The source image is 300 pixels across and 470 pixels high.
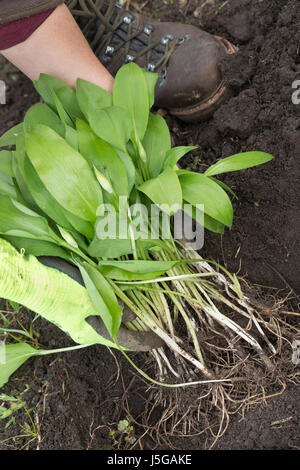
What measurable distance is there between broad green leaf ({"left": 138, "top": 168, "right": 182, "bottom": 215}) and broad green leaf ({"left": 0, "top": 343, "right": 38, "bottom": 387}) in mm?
520

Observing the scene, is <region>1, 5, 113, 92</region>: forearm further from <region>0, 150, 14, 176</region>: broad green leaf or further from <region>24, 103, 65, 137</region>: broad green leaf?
<region>0, 150, 14, 176</region>: broad green leaf

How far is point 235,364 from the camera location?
1.04 m

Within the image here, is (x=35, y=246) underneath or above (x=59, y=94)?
underneath

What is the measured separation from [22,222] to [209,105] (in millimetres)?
643

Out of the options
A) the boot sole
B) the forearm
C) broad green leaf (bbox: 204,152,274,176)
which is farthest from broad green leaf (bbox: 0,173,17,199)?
the boot sole

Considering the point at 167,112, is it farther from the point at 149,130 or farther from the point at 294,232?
the point at 294,232

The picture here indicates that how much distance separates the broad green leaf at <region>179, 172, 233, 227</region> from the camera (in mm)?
934

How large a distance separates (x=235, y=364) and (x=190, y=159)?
0.59 m

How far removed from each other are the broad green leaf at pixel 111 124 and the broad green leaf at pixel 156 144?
4.1 inches

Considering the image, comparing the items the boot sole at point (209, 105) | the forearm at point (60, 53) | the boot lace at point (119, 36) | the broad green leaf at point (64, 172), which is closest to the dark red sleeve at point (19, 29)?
the forearm at point (60, 53)

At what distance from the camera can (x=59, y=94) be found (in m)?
1.04

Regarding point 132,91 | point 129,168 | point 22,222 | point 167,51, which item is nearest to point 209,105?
point 167,51

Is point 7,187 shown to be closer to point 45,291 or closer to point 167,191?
point 45,291
